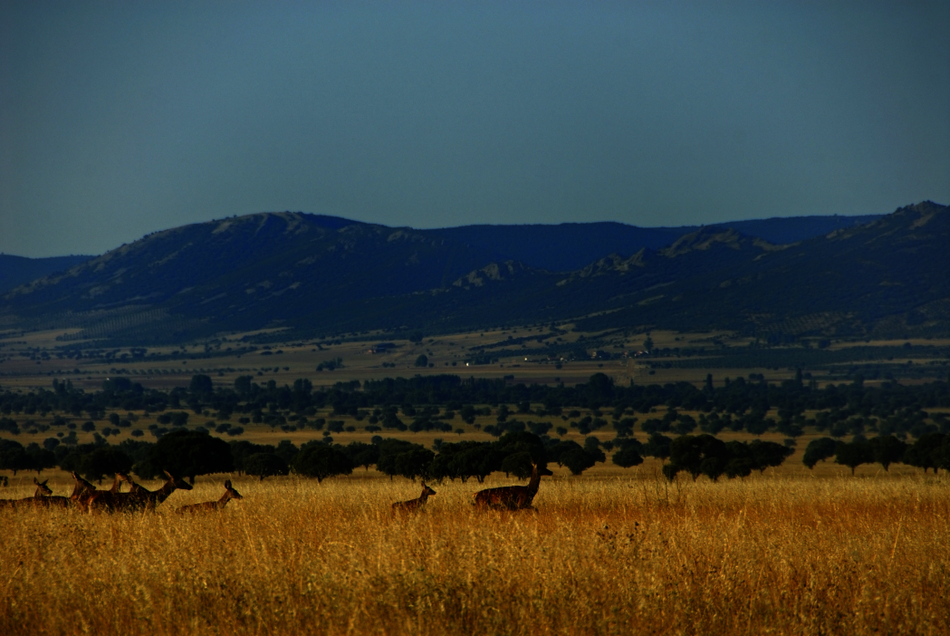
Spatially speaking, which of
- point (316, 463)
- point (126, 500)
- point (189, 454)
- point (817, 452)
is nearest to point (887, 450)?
point (817, 452)

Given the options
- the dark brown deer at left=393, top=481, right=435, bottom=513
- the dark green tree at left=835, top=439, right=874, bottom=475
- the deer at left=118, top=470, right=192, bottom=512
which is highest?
the deer at left=118, top=470, right=192, bottom=512

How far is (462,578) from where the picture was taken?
9289mm

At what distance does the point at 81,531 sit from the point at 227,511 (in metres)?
3.29

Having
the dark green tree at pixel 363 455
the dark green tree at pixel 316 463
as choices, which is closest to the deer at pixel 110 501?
the dark green tree at pixel 316 463

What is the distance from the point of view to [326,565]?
9.70 metres


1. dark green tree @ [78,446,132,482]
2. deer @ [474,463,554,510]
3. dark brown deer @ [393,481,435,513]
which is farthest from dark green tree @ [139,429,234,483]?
deer @ [474,463,554,510]

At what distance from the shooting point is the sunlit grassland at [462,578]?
851 centimetres

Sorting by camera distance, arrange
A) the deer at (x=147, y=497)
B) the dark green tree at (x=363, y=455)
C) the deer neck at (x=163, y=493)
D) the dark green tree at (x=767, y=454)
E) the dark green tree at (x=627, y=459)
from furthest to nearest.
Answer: the dark green tree at (x=627, y=459) < the dark green tree at (x=363, y=455) < the dark green tree at (x=767, y=454) < the deer neck at (x=163, y=493) < the deer at (x=147, y=497)

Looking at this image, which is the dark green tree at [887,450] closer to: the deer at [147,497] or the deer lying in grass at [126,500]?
the deer at [147,497]

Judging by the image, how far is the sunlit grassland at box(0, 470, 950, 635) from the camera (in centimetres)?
851

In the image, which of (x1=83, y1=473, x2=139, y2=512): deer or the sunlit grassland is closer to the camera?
the sunlit grassland

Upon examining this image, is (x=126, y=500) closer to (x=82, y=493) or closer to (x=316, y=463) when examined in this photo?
(x=82, y=493)

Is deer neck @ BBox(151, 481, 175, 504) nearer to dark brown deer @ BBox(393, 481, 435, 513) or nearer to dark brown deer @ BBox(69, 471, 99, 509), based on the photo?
dark brown deer @ BBox(69, 471, 99, 509)

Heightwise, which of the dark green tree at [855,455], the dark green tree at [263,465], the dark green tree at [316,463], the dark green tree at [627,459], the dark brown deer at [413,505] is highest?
the dark brown deer at [413,505]
